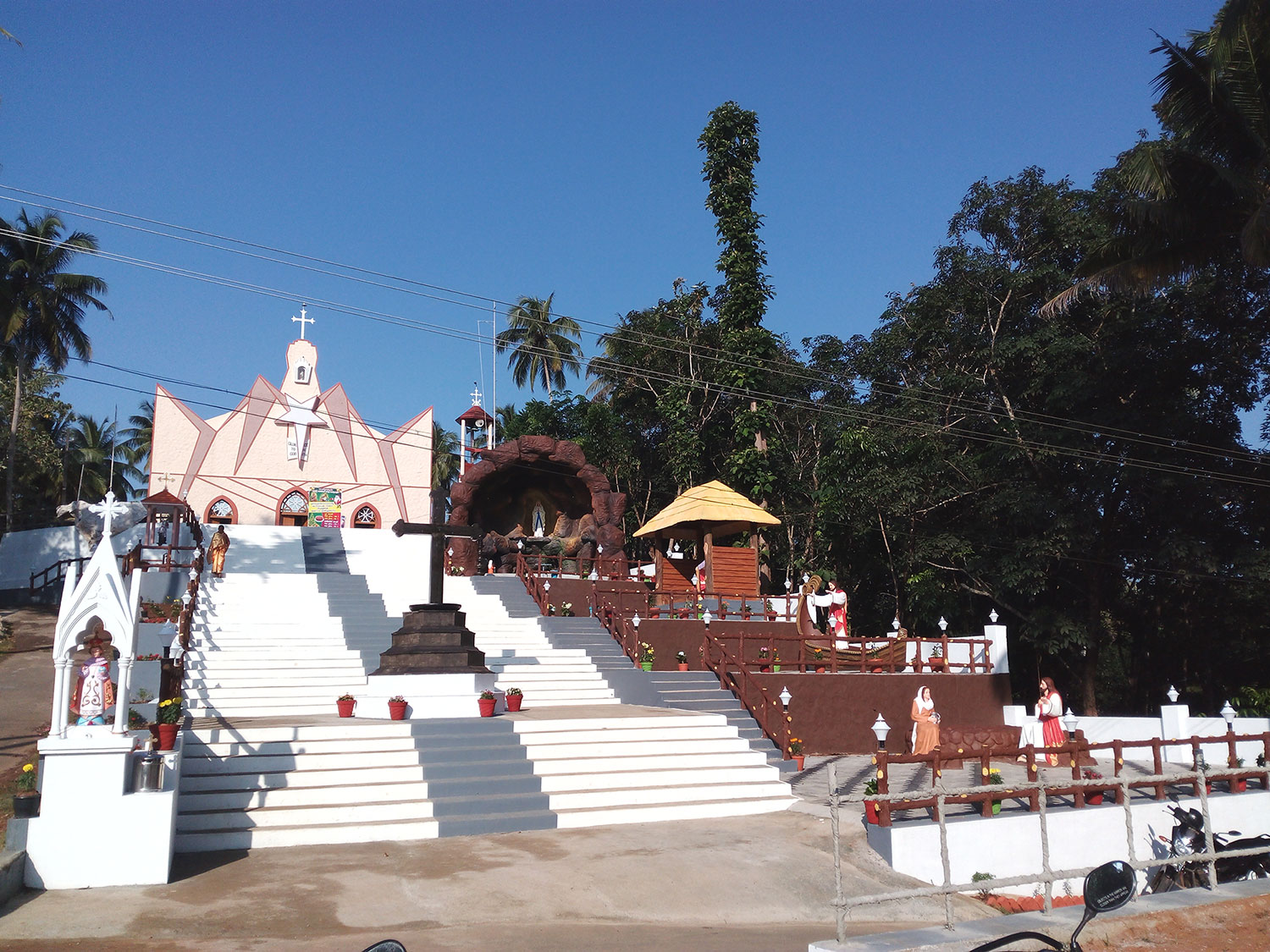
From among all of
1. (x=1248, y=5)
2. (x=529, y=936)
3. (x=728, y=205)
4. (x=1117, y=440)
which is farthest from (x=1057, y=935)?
(x=728, y=205)

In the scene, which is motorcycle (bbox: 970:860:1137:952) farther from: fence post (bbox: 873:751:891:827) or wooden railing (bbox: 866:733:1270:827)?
fence post (bbox: 873:751:891:827)

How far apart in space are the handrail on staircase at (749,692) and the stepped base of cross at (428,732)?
233mm

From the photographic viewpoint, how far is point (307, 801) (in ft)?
33.7

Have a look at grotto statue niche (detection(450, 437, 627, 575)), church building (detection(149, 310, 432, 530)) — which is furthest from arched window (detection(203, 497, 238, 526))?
grotto statue niche (detection(450, 437, 627, 575))

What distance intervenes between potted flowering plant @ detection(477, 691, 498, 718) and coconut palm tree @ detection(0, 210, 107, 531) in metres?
27.6

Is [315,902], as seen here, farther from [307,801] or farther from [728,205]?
[728,205]

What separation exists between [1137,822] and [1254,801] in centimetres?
192

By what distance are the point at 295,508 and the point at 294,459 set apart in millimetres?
1828

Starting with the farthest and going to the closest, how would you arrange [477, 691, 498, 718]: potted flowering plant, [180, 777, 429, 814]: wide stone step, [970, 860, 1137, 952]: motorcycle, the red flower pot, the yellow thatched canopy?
1. the yellow thatched canopy
2. [477, 691, 498, 718]: potted flowering plant
3. [180, 777, 429, 814]: wide stone step
4. the red flower pot
5. [970, 860, 1137, 952]: motorcycle

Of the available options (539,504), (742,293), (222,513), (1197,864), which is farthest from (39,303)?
(1197,864)

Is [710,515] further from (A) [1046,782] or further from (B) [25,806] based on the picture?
(B) [25,806]

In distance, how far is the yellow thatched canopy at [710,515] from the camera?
24.2 m

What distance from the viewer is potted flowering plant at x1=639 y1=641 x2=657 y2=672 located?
60.6ft

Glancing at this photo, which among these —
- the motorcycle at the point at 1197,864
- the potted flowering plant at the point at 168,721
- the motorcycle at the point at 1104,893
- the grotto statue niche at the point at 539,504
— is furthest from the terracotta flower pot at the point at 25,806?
the grotto statue niche at the point at 539,504
